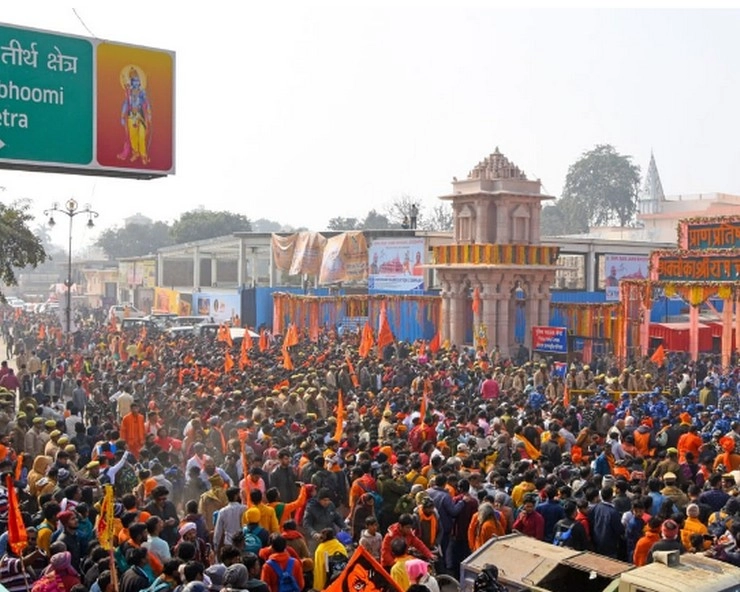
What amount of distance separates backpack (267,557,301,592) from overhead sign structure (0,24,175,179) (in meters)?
3.62

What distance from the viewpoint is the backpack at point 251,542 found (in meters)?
7.95

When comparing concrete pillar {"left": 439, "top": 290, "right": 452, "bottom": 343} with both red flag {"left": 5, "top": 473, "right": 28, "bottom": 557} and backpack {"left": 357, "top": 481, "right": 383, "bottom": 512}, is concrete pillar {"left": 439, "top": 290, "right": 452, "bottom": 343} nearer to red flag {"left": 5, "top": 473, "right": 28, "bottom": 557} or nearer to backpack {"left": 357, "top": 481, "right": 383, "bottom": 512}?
backpack {"left": 357, "top": 481, "right": 383, "bottom": 512}

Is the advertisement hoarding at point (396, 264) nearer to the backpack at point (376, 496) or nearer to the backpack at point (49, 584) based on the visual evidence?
the backpack at point (376, 496)

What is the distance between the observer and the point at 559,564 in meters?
7.67

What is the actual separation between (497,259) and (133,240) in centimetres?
8814

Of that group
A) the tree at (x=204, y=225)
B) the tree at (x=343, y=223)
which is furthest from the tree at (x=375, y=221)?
the tree at (x=204, y=225)

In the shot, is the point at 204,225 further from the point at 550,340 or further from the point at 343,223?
the point at 550,340

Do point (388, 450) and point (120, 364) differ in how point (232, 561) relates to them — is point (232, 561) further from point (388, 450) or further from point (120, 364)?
point (120, 364)

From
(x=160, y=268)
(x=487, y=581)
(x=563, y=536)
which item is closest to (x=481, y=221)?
(x=563, y=536)

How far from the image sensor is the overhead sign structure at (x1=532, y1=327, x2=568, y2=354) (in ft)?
88.4

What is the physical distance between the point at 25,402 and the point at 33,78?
30.3 feet

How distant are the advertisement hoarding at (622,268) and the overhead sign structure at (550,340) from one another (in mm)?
14602

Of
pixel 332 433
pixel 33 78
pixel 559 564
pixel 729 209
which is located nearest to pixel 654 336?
pixel 332 433

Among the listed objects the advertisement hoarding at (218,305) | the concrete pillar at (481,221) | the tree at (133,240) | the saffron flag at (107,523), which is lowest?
the saffron flag at (107,523)
